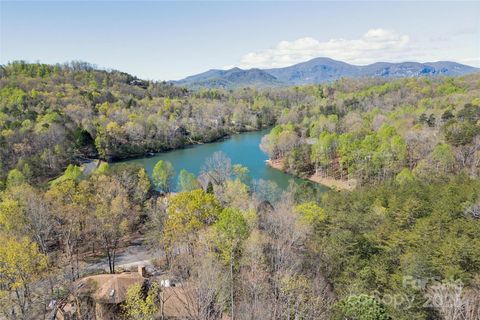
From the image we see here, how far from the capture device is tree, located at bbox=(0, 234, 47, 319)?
42.6 feet

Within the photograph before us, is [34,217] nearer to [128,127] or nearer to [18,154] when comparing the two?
[18,154]

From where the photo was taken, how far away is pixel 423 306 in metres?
12.5

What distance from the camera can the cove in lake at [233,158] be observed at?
47.9 m

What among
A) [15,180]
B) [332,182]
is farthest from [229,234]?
[332,182]

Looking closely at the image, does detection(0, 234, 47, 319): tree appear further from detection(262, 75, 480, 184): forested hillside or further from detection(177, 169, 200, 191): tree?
detection(262, 75, 480, 184): forested hillside

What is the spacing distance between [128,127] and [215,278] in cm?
5458

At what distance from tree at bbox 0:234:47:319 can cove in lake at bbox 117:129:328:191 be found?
31.7 m

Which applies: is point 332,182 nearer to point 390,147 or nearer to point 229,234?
point 390,147

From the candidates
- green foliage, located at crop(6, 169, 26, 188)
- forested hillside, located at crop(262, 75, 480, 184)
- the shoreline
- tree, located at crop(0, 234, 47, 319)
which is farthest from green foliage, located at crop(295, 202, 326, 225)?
green foliage, located at crop(6, 169, 26, 188)

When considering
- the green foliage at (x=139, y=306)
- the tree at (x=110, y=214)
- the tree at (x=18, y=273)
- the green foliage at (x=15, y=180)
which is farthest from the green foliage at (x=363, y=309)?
the green foliage at (x=15, y=180)

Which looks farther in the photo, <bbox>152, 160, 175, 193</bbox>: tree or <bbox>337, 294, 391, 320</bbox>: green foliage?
<bbox>152, 160, 175, 193</bbox>: tree

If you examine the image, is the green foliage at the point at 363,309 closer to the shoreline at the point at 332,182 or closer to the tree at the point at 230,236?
the tree at the point at 230,236

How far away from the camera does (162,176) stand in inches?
1361

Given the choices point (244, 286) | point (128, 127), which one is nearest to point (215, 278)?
point (244, 286)
